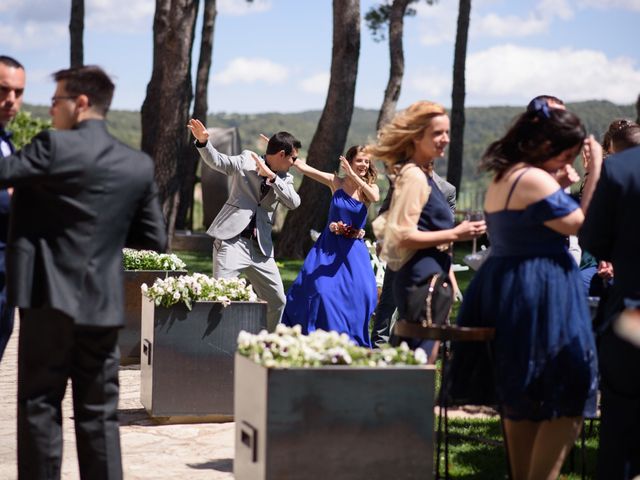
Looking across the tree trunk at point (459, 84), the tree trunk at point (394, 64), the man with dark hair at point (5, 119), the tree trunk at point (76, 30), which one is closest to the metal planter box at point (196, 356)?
the man with dark hair at point (5, 119)

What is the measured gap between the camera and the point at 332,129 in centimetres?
2138

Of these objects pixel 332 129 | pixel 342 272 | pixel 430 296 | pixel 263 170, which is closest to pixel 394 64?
pixel 332 129

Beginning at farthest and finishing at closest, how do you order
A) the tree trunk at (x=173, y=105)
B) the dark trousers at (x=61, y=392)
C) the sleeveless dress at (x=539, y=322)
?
the tree trunk at (x=173, y=105), the sleeveless dress at (x=539, y=322), the dark trousers at (x=61, y=392)

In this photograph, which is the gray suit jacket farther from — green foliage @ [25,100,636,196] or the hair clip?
green foliage @ [25,100,636,196]

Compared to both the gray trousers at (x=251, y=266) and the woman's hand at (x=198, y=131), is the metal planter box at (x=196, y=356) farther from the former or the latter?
the woman's hand at (x=198, y=131)

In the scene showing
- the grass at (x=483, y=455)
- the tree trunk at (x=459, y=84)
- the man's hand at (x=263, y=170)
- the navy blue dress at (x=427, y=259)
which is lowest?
the grass at (x=483, y=455)

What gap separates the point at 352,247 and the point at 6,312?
4894 mm

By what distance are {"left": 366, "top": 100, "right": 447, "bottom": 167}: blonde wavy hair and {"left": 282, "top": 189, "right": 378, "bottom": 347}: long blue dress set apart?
3.73 metres

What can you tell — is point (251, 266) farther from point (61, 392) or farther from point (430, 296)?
point (61, 392)

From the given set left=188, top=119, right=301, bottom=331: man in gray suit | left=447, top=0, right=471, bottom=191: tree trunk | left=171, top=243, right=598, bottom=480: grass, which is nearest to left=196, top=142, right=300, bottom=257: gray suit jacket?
left=188, top=119, right=301, bottom=331: man in gray suit

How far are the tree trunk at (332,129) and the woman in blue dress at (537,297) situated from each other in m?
15.2

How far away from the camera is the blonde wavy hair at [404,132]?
6.14 meters

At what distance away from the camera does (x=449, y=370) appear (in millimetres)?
5660

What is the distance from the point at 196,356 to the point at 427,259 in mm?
2394
